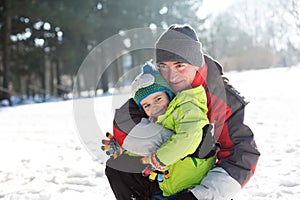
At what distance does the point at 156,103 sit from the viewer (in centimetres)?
160

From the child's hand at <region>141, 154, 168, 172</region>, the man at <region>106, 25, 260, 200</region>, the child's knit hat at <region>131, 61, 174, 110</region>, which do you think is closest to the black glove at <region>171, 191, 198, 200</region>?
the man at <region>106, 25, 260, 200</region>

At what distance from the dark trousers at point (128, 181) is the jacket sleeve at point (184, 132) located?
461 mm

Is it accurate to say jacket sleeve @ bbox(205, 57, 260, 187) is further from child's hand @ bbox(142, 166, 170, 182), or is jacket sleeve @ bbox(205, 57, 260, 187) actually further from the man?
child's hand @ bbox(142, 166, 170, 182)

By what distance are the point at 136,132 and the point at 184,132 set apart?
0.27 m

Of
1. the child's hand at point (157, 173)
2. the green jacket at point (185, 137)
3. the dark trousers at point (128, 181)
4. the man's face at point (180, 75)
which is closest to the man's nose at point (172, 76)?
the man's face at point (180, 75)

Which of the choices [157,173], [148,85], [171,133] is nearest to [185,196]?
[157,173]

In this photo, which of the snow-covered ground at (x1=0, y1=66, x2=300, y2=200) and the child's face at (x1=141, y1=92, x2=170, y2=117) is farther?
the snow-covered ground at (x1=0, y1=66, x2=300, y2=200)

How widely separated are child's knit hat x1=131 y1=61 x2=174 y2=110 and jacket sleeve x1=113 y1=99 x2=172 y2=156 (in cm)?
11

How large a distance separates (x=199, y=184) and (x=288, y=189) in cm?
143

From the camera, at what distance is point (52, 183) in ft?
10.8

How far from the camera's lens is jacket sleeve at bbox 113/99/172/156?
1.54 m

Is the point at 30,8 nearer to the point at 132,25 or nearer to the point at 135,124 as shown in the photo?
the point at 132,25

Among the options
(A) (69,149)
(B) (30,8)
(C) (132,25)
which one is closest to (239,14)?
(C) (132,25)

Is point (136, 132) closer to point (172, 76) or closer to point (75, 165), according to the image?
point (172, 76)
